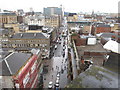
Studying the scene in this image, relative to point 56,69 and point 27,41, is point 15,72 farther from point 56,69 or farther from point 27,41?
point 27,41

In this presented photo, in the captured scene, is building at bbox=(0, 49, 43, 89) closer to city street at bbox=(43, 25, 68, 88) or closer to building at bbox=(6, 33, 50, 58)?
city street at bbox=(43, 25, 68, 88)

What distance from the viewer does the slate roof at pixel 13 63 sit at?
62.1ft

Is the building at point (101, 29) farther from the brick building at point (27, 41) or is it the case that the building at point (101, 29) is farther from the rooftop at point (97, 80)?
the rooftop at point (97, 80)

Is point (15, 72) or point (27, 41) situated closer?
point (15, 72)

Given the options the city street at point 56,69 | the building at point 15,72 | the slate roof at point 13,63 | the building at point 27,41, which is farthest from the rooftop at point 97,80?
the building at point 27,41

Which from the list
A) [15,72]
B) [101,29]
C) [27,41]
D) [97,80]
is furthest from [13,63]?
[101,29]

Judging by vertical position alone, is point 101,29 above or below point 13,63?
above

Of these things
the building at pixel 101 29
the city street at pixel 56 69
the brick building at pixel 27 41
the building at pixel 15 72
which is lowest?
the city street at pixel 56 69

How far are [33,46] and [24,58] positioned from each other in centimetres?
2349

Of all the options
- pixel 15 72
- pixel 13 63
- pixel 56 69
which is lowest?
pixel 56 69

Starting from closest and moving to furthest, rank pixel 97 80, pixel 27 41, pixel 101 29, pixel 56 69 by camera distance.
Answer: pixel 97 80 → pixel 56 69 → pixel 27 41 → pixel 101 29

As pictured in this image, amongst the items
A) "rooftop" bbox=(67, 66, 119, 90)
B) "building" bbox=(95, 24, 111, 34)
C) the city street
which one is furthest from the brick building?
"rooftop" bbox=(67, 66, 119, 90)

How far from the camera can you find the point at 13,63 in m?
20.8

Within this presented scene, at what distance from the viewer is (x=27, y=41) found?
45.9 m
